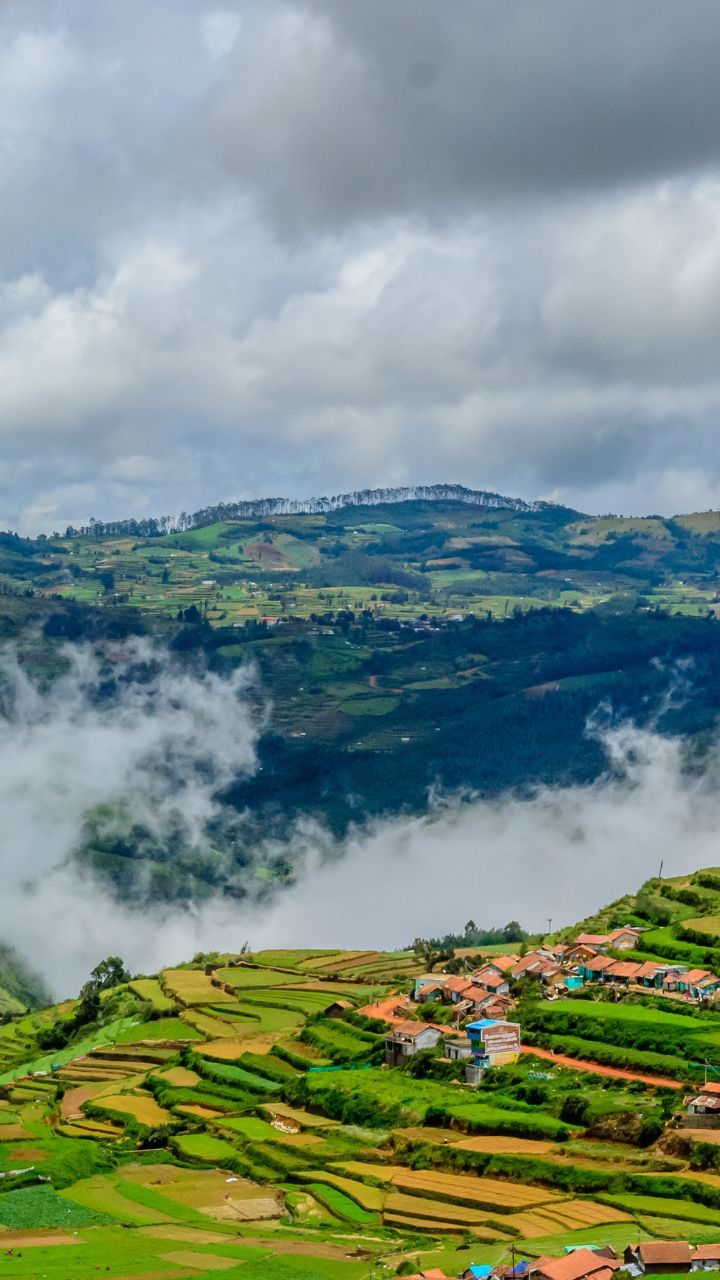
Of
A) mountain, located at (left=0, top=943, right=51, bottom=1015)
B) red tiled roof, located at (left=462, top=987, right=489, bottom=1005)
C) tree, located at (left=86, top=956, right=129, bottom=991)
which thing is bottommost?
red tiled roof, located at (left=462, top=987, right=489, bottom=1005)

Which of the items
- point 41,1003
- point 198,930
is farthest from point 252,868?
point 41,1003

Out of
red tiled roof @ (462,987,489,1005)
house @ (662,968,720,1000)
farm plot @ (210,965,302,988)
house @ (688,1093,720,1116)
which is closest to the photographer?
house @ (688,1093,720,1116)

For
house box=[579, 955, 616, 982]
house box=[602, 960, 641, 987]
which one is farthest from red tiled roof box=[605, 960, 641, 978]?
house box=[579, 955, 616, 982]

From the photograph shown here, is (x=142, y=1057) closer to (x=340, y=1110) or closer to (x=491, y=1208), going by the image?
(x=340, y=1110)

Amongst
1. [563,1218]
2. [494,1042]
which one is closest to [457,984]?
[494,1042]

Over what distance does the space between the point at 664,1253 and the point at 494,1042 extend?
21.0m

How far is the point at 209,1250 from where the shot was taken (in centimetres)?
4031

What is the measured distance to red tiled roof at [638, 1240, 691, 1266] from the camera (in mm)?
34219

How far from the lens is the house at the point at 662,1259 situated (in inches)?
1345

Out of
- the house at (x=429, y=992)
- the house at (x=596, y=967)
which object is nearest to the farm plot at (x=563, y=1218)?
the house at (x=596, y=967)

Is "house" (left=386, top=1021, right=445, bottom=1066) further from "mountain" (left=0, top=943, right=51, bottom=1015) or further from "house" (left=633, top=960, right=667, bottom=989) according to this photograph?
"mountain" (left=0, top=943, right=51, bottom=1015)

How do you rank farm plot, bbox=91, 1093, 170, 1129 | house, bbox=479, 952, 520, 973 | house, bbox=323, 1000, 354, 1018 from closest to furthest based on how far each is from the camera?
1. farm plot, bbox=91, 1093, 170, 1129
2. house, bbox=479, 952, 520, 973
3. house, bbox=323, 1000, 354, 1018

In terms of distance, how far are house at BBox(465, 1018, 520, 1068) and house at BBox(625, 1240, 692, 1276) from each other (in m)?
20.2

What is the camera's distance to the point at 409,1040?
5859 cm
